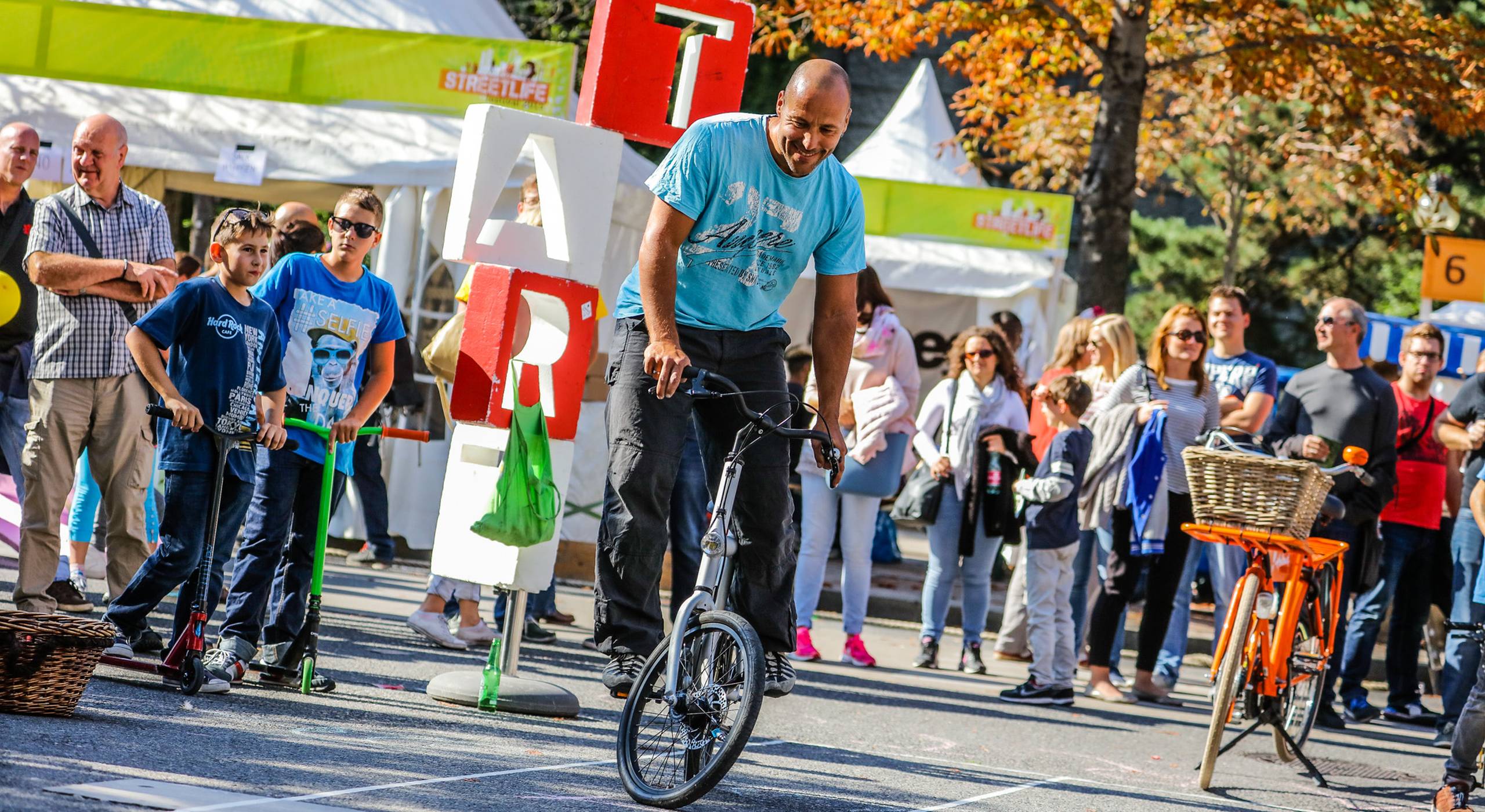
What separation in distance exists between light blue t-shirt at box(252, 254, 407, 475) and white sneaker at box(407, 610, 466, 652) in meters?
1.46

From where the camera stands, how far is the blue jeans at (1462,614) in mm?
7949

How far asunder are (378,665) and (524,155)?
5246 mm

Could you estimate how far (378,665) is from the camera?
704 cm

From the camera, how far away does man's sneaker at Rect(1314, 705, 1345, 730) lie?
29.5 feet

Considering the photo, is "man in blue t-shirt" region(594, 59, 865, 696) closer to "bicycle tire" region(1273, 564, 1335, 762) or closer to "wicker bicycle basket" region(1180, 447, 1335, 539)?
"wicker bicycle basket" region(1180, 447, 1335, 539)

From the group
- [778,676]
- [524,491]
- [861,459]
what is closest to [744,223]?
[778,676]

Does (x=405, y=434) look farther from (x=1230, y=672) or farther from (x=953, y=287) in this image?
(x=953, y=287)

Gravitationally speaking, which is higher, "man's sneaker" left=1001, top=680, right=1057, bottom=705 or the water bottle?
the water bottle

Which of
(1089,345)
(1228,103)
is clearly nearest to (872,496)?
(1089,345)

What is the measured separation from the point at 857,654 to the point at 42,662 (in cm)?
528

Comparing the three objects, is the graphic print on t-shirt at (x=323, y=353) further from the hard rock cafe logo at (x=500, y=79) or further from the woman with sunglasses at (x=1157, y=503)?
the hard rock cafe logo at (x=500, y=79)

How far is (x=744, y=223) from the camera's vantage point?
501cm

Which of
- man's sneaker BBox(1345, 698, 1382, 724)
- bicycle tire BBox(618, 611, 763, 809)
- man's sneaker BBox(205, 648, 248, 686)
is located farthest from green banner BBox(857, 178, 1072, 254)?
bicycle tire BBox(618, 611, 763, 809)

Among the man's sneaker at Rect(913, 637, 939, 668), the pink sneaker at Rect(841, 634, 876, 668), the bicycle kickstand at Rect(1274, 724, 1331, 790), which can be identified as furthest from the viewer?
the man's sneaker at Rect(913, 637, 939, 668)
